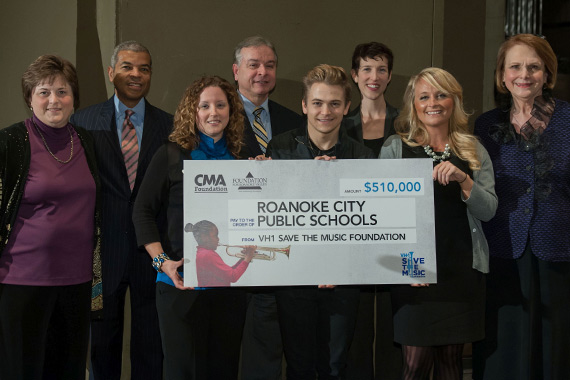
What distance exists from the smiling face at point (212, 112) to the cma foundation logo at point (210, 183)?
7.5 inches

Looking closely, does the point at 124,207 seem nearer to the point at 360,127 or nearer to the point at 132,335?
the point at 132,335

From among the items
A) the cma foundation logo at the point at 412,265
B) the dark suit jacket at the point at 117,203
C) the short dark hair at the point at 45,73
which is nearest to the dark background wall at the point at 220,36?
the dark suit jacket at the point at 117,203

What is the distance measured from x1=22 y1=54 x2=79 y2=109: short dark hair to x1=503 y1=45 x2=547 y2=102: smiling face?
81.7 inches

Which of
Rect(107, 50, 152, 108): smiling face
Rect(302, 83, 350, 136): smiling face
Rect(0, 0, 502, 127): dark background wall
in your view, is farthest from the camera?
Rect(0, 0, 502, 127): dark background wall

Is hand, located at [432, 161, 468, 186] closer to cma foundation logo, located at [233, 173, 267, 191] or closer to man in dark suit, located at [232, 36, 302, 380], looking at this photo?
cma foundation logo, located at [233, 173, 267, 191]

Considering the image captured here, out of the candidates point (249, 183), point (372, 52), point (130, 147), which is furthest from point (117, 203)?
point (372, 52)

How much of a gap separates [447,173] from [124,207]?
1.63 meters

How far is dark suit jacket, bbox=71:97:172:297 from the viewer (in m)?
3.39

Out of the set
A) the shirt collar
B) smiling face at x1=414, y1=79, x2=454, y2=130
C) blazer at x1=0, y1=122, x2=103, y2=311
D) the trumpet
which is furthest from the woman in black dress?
blazer at x1=0, y1=122, x2=103, y2=311

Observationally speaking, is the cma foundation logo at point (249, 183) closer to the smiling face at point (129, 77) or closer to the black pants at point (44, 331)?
the black pants at point (44, 331)

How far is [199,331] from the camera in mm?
2770

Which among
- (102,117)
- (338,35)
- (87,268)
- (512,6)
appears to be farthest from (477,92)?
Answer: (87,268)

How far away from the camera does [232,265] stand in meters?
2.86

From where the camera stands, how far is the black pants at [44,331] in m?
2.83
